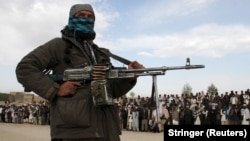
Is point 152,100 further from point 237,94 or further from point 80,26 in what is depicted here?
point 237,94

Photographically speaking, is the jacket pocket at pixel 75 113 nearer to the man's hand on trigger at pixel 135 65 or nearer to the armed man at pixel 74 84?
the armed man at pixel 74 84

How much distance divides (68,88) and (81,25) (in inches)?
23.6

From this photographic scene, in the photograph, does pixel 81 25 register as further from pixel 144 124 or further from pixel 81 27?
pixel 144 124

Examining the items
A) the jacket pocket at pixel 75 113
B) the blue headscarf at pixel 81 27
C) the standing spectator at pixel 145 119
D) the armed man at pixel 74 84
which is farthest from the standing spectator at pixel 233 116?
the jacket pocket at pixel 75 113

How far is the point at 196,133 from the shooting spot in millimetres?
6902

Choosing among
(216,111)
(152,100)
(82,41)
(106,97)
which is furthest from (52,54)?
(216,111)

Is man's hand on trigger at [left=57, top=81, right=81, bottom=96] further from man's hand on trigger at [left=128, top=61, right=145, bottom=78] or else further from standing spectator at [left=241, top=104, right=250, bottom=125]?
standing spectator at [left=241, top=104, right=250, bottom=125]

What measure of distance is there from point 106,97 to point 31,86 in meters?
0.65

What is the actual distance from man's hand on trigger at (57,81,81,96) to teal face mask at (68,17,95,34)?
0.50 metres

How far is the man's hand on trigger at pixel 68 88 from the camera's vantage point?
3365 mm

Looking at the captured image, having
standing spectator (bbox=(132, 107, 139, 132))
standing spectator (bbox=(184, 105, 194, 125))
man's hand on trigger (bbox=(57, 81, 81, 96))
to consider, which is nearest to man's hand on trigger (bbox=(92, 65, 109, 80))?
man's hand on trigger (bbox=(57, 81, 81, 96))

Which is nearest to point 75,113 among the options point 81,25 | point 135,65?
point 135,65

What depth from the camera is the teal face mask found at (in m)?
3.58

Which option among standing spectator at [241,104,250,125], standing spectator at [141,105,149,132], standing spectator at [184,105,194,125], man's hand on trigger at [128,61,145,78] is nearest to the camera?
man's hand on trigger at [128,61,145,78]
